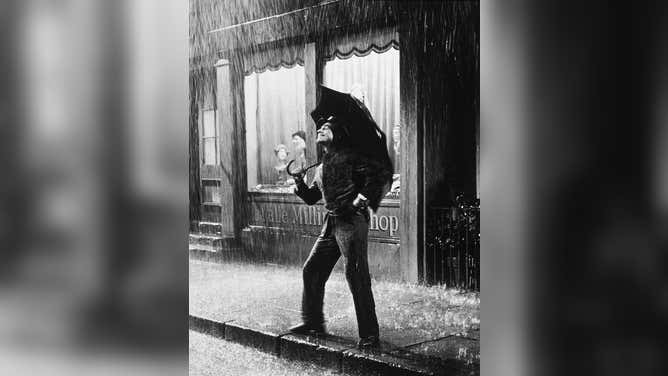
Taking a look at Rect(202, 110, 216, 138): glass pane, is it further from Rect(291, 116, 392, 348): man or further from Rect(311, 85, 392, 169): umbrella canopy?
Rect(291, 116, 392, 348): man

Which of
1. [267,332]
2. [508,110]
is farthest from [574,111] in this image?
[267,332]

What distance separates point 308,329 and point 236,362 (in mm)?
577

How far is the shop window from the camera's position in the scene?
7.09 metres

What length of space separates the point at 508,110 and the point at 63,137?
199 cm

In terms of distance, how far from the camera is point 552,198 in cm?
307

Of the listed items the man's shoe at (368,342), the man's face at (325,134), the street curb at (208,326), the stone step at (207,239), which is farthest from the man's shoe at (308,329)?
the stone step at (207,239)

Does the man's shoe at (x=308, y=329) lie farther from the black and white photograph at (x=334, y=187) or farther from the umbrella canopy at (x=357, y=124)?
the umbrella canopy at (x=357, y=124)

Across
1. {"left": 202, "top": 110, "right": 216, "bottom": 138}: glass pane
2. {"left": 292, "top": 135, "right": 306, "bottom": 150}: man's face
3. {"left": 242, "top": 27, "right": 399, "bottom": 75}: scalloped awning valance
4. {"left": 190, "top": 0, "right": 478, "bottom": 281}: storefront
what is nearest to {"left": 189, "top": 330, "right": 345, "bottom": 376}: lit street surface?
{"left": 190, "top": 0, "right": 478, "bottom": 281}: storefront

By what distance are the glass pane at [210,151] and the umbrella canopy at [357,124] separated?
5.59 feet

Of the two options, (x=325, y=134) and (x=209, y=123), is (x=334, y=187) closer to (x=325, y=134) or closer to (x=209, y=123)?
(x=325, y=134)

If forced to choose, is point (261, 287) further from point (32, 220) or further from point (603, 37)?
point (603, 37)

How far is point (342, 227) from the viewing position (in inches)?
206

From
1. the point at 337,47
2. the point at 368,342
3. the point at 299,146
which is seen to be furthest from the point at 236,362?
the point at 337,47

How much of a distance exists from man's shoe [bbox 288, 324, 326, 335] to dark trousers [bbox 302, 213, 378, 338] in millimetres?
52
